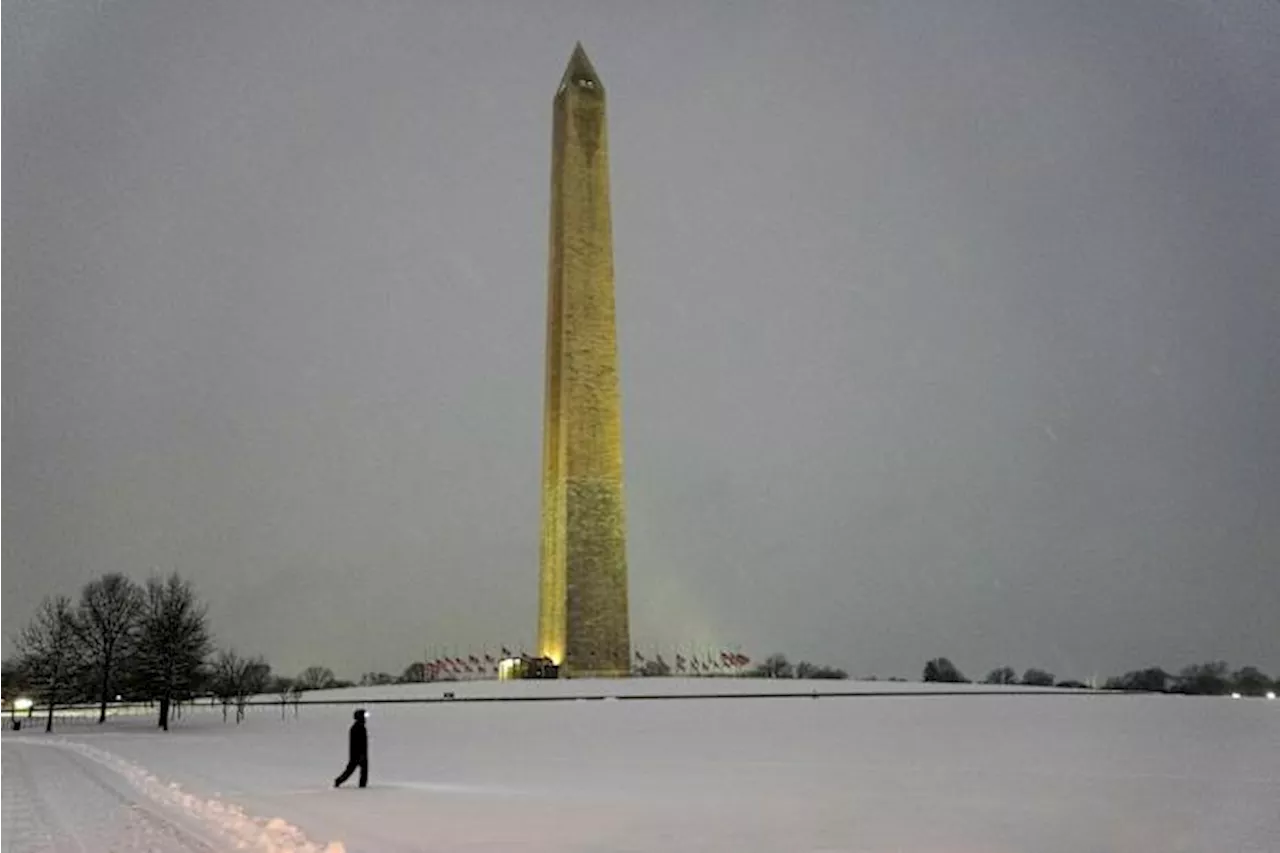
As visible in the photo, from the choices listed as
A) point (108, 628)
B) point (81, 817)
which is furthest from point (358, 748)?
point (108, 628)

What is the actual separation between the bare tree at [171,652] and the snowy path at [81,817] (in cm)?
1627

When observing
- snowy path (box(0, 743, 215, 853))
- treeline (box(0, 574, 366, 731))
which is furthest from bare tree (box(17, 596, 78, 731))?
snowy path (box(0, 743, 215, 853))

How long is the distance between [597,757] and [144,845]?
840cm

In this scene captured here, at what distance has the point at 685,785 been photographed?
11750mm

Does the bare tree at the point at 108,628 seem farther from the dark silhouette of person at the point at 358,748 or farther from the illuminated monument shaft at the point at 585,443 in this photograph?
the dark silhouette of person at the point at 358,748

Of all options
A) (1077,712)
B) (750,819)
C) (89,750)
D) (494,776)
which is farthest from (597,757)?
(1077,712)

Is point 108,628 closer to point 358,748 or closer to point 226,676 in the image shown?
point 226,676

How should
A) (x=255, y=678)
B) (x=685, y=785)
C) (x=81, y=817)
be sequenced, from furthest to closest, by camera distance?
(x=255, y=678)
(x=685, y=785)
(x=81, y=817)

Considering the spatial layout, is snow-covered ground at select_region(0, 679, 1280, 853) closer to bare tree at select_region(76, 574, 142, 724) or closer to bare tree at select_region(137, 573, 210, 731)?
bare tree at select_region(137, 573, 210, 731)

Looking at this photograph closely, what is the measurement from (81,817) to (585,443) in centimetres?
2739

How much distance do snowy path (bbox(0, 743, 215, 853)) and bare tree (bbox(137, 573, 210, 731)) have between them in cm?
1627

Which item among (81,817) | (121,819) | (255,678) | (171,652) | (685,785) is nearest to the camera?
(121,819)

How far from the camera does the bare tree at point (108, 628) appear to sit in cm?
3925

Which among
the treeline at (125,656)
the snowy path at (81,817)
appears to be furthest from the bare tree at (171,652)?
the snowy path at (81,817)
